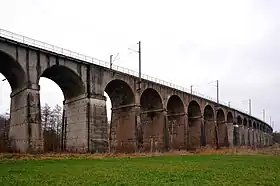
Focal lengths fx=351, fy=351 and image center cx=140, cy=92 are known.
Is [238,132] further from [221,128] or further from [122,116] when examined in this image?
[122,116]

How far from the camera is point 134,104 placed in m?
44.2

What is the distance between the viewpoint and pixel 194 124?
63.3 metres

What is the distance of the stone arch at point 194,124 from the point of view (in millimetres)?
61700

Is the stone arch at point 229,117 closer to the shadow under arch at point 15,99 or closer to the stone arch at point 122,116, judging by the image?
the stone arch at point 122,116

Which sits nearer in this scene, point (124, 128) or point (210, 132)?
point (124, 128)

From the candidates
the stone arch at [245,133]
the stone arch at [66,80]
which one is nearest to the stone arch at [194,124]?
the stone arch at [66,80]

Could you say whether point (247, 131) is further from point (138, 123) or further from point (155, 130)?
point (138, 123)

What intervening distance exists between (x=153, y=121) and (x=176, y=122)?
21.4ft

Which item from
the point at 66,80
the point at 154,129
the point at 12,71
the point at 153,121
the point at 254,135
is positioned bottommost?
the point at 254,135

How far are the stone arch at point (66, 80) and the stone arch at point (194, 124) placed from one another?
27.4 metres

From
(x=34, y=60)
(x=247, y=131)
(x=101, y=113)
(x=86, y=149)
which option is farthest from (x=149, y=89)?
(x=247, y=131)

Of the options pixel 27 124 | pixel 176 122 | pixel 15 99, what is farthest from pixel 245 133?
pixel 27 124

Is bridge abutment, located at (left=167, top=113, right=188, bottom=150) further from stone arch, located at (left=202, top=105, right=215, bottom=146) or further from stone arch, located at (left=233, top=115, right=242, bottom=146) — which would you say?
stone arch, located at (left=233, top=115, right=242, bottom=146)

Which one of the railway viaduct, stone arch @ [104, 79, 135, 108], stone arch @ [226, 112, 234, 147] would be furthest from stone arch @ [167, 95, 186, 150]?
stone arch @ [226, 112, 234, 147]
